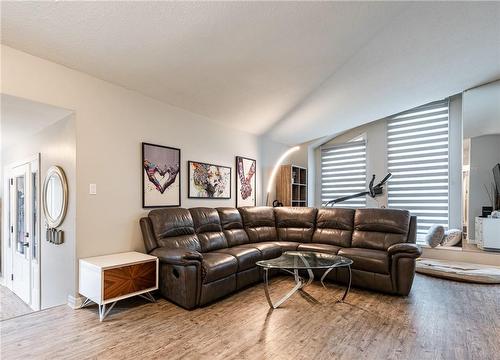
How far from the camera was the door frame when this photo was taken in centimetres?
362

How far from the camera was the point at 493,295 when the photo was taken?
3.44 metres

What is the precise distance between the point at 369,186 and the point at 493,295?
8.82ft

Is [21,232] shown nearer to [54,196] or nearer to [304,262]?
[54,196]

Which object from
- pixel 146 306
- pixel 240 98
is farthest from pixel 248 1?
pixel 146 306

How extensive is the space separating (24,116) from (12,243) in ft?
8.62

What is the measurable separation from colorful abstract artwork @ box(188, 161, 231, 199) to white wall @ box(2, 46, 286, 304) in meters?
0.58

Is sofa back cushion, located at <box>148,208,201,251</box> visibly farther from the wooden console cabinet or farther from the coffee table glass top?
the coffee table glass top

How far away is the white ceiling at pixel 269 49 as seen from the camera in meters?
2.40

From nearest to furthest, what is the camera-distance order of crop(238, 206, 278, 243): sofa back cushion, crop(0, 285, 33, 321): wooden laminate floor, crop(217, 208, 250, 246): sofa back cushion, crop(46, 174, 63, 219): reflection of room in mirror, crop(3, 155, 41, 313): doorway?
crop(46, 174, 63, 219): reflection of room in mirror
crop(0, 285, 33, 321): wooden laminate floor
crop(3, 155, 41, 313): doorway
crop(217, 208, 250, 246): sofa back cushion
crop(238, 206, 278, 243): sofa back cushion

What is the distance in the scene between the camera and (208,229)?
13.1ft

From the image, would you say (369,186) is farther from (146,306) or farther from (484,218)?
(146,306)

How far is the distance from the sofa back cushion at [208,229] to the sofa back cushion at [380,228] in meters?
2.00

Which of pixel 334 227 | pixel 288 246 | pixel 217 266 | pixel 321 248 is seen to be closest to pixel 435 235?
A: pixel 334 227

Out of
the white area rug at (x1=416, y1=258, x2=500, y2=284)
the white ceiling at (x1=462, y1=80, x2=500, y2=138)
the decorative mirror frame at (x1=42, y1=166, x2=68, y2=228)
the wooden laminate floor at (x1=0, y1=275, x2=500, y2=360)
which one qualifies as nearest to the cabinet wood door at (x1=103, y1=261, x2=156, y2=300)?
the wooden laminate floor at (x1=0, y1=275, x2=500, y2=360)
